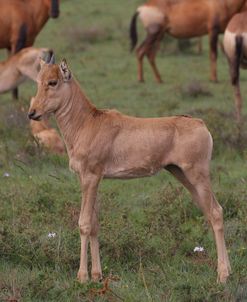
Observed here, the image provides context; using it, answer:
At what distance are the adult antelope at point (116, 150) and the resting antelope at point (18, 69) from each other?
6.01 m

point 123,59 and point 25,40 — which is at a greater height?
point 25,40

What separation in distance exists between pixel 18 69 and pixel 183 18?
4477mm

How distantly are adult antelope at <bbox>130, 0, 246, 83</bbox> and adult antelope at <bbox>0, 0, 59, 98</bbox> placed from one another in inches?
82.6

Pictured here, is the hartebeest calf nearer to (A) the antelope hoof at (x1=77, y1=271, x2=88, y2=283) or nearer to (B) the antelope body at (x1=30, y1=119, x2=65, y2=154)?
(B) the antelope body at (x1=30, y1=119, x2=65, y2=154)

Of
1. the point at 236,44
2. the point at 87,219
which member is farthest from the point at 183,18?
the point at 87,219

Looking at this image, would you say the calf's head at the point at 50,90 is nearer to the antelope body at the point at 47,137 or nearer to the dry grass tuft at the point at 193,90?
the antelope body at the point at 47,137

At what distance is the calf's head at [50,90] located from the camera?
6621mm

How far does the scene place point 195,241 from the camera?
7363 mm

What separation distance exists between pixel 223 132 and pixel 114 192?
231 cm

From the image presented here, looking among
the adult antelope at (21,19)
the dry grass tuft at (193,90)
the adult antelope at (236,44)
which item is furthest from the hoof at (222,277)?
the adult antelope at (21,19)

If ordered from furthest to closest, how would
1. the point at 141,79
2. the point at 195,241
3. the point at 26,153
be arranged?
the point at 141,79 → the point at 26,153 → the point at 195,241

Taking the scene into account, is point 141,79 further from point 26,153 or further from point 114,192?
point 114,192

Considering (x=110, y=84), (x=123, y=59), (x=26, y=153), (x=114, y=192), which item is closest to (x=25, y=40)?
(x=110, y=84)

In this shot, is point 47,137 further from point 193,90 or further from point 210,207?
point 210,207
